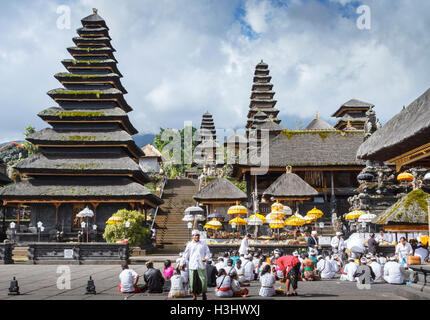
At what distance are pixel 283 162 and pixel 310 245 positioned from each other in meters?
16.3

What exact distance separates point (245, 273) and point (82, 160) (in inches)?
866

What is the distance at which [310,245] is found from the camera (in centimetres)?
1942

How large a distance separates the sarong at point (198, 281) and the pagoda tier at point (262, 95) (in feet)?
175

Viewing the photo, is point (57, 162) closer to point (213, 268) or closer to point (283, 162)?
point (283, 162)

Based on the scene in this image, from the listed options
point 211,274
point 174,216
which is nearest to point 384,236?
point 211,274

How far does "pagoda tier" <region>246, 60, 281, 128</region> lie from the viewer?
6376 cm

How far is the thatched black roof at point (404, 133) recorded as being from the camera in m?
7.71

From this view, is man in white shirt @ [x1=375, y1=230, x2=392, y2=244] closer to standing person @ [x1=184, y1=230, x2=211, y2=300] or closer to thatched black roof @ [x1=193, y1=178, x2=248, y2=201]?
thatched black roof @ [x1=193, y1=178, x2=248, y2=201]

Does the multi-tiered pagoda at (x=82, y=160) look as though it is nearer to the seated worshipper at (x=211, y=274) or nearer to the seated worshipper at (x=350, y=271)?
the seated worshipper at (x=211, y=274)

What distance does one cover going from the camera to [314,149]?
37.3 m

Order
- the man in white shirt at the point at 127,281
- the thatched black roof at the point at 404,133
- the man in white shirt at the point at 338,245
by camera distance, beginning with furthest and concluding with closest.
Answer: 1. the man in white shirt at the point at 338,245
2. the man in white shirt at the point at 127,281
3. the thatched black roof at the point at 404,133

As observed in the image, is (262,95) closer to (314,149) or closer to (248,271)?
(314,149)

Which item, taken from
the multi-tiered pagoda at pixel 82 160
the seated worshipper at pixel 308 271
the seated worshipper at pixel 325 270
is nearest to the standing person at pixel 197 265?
the seated worshipper at pixel 308 271
